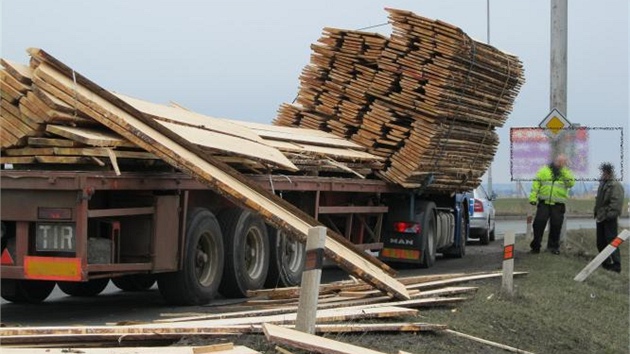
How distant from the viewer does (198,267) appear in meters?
11.2

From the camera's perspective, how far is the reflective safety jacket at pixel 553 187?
60.2ft

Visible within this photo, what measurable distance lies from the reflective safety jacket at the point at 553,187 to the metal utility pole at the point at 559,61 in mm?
1592

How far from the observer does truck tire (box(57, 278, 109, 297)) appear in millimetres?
12625

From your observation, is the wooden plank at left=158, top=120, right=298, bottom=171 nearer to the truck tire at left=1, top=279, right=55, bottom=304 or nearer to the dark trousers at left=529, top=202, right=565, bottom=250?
the truck tire at left=1, top=279, right=55, bottom=304

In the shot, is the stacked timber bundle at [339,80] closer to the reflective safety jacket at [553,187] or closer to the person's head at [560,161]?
the reflective safety jacket at [553,187]

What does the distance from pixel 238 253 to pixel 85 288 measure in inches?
90.1

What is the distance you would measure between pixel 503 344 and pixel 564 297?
12.6 feet

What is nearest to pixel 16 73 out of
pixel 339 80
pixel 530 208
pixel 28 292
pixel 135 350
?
pixel 28 292

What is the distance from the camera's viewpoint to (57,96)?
10203 mm

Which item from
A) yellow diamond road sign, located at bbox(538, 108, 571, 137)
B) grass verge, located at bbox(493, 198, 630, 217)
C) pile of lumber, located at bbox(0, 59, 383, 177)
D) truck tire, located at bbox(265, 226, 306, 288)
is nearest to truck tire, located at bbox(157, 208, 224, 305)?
pile of lumber, located at bbox(0, 59, 383, 177)

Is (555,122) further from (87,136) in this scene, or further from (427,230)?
(87,136)

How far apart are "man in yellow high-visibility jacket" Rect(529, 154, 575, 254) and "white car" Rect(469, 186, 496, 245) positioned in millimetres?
6677

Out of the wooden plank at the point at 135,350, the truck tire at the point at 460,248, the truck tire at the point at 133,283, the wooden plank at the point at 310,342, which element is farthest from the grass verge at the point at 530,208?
the wooden plank at the point at 135,350

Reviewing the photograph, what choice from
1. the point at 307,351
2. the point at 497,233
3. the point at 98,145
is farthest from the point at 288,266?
the point at 497,233
